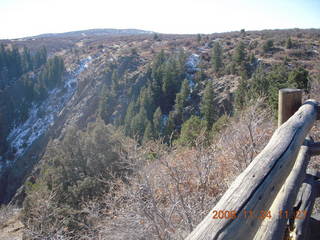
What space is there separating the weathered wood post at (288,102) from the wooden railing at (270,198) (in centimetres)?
25

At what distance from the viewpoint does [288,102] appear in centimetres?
249

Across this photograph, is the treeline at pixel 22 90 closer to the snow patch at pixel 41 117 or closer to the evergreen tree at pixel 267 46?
the snow patch at pixel 41 117

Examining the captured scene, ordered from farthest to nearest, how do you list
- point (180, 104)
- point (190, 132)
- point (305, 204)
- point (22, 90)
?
point (22, 90), point (180, 104), point (190, 132), point (305, 204)

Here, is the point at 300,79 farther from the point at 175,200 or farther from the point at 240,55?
the point at 240,55

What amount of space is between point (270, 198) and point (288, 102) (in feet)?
5.12

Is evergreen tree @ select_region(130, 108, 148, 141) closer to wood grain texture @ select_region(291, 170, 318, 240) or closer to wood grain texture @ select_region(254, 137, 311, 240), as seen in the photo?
wood grain texture @ select_region(291, 170, 318, 240)

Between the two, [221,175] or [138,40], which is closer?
[221,175]

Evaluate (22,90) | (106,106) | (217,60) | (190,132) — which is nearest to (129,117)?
(106,106)

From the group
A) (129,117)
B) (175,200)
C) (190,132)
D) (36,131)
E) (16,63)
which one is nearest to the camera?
(175,200)

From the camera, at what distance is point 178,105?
91.5ft

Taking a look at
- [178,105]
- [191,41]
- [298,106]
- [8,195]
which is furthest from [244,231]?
[191,41]

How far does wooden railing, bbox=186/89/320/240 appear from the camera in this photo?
101cm

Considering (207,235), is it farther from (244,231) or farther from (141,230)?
(141,230)

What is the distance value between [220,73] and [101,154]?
2277 centimetres
